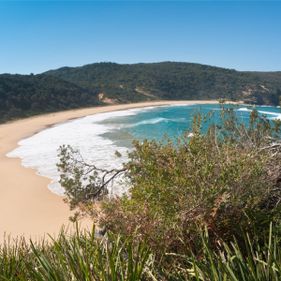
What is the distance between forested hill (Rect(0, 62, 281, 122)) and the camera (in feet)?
185

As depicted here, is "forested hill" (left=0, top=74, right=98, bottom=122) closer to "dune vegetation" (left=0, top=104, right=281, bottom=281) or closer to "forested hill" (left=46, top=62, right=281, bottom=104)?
"forested hill" (left=46, top=62, right=281, bottom=104)

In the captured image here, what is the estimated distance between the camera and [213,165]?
4152 mm

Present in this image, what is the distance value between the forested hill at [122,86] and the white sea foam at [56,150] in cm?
1798

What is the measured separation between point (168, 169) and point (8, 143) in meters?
25.6

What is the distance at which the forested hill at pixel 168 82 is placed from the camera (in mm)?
89594

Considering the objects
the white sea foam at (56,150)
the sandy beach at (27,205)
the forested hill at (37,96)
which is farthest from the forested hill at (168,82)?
the sandy beach at (27,205)

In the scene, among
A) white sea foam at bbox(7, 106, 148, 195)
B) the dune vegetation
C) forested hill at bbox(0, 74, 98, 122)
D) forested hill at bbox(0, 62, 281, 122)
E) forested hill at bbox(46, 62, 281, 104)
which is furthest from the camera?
forested hill at bbox(46, 62, 281, 104)

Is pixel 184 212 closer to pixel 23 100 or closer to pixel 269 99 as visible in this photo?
pixel 23 100

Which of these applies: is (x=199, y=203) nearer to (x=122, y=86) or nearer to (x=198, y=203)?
(x=198, y=203)

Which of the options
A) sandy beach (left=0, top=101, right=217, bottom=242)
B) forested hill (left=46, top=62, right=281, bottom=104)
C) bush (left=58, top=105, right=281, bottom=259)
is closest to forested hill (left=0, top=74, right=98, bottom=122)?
forested hill (left=46, top=62, right=281, bottom=104)

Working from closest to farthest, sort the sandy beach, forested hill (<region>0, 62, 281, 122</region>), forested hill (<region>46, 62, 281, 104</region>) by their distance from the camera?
1. the sandy beach
2. forested hill (<region>0, 62, 281, 122</region>)
3. forested hill (<region>46, 62, 281, 104</region>)

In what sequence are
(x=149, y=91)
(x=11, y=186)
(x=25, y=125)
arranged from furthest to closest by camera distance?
(x=149, y=91) → (x=25, y=125) → (x=11, y=186)

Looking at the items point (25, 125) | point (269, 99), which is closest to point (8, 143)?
point (25, 125)

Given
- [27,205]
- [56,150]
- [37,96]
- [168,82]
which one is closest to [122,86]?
[168,82]
